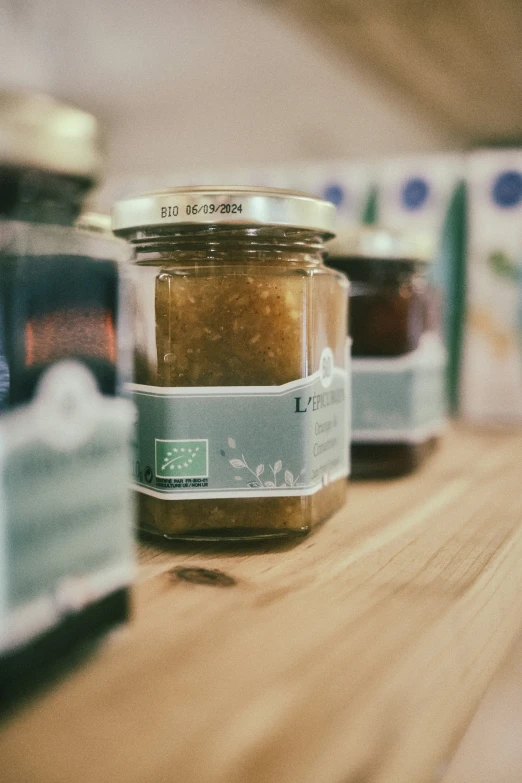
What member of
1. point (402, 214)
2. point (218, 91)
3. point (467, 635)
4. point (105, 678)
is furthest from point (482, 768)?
point (218, 91)

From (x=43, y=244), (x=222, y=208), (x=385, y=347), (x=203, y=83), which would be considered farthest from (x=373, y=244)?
(x=203, y=83)

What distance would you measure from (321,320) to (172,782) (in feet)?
1.00

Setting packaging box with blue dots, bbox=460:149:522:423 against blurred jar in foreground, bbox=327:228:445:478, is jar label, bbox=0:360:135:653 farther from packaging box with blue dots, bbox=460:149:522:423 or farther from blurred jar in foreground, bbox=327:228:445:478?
packaging box with blue dots, bbox=460:149:522:423

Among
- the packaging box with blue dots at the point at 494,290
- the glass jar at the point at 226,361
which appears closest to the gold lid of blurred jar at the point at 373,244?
the glass jar at the point at 226,361

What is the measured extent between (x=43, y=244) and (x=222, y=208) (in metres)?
0.17

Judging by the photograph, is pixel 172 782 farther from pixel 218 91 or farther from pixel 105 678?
pixel 218 91

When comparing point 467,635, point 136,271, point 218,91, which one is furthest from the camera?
point 218,91

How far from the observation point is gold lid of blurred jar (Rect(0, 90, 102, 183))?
26cm

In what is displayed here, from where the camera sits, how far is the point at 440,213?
947 millimetres

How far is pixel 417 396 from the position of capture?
69cm

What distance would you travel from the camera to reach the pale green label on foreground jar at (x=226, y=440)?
45cm

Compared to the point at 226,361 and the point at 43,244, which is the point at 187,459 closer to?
the point at 226,361

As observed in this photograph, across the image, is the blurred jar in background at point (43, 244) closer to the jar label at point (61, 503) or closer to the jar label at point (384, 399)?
the jar label at point (61, 503)

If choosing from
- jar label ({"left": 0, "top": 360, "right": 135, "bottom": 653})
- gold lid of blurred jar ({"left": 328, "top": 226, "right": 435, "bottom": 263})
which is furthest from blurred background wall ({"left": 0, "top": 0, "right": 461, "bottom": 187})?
jar label ({"left": 0, "top": 360, "right": 135, "bottom": 653})
